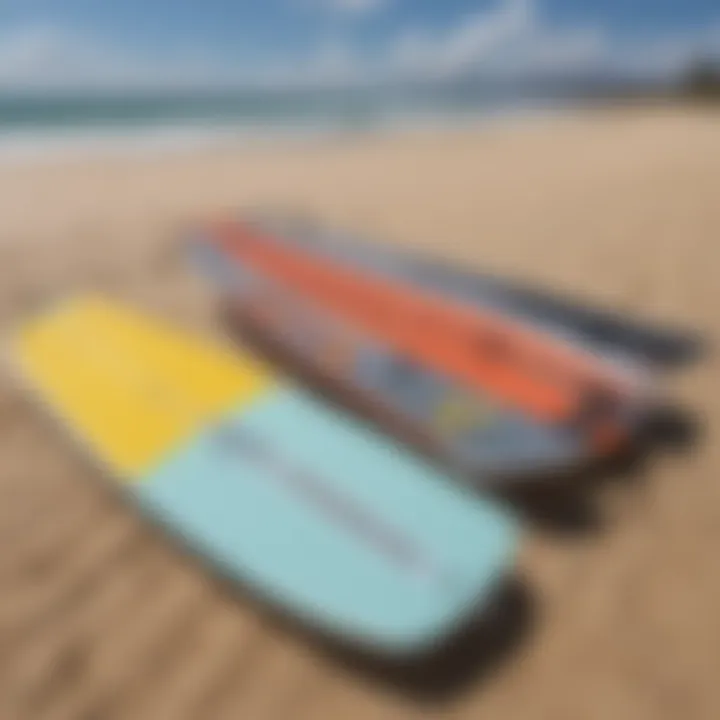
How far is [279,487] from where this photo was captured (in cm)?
165

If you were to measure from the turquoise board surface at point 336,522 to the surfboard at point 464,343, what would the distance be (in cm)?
28

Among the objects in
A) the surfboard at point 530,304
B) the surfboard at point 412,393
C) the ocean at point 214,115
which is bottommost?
the ocean at point 214,115

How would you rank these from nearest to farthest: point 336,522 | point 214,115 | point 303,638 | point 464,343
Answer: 1. point 303,638
2. point 336,522
3. point 464,343
4. point 214,115

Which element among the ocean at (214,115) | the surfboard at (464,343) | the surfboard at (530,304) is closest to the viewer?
the surfboard at (464,343)

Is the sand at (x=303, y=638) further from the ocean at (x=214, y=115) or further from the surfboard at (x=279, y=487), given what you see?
the ocean at (x=214, y=115)

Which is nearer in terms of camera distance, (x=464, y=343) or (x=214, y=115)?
(x=464, y=343)

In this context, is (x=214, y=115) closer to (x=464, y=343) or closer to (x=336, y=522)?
(x=464, y=343)

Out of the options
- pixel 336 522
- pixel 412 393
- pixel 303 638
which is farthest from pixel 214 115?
pixel 303 638

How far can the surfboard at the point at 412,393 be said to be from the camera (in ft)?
5.61

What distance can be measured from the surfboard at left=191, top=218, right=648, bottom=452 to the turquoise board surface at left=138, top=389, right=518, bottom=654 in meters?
0.28

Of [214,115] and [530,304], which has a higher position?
[530,304]

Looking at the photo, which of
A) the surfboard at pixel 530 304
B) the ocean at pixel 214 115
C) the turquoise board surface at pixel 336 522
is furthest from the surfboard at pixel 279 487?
the ocean at pixel 214 115

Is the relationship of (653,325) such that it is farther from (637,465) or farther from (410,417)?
(410,417)

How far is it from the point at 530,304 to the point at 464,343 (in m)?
0.42
